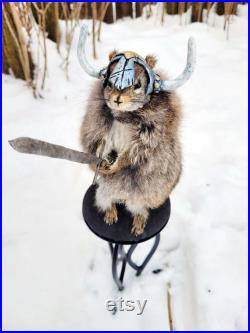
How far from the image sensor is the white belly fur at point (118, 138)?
2.71 ft

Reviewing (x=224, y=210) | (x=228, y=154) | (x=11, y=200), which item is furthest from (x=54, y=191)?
(x=228, y=154)

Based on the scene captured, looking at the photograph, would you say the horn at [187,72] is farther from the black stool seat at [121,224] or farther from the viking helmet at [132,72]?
the black stool seat at [121,224]

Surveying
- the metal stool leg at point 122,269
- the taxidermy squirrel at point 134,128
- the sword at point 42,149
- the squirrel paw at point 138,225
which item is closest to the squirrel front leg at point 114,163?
the taxidermy squirrel at point 134,128

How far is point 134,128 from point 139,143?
0.04 metres

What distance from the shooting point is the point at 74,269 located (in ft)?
4.26

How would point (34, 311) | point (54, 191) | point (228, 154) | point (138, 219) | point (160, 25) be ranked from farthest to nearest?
point (160, 25) < point (228, 154) < point (54, 191) < point (34, 311) < point (138, 219)

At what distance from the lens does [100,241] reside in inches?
55.5

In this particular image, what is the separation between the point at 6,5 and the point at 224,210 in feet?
5.39

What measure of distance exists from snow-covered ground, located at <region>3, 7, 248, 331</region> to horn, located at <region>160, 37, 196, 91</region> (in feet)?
0.65

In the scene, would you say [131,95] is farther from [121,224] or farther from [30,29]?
[30,29]

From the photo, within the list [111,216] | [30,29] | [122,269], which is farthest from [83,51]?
[30,29]

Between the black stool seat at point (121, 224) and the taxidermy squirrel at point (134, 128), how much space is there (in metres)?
0.08

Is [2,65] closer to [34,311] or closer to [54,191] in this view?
[54,191]

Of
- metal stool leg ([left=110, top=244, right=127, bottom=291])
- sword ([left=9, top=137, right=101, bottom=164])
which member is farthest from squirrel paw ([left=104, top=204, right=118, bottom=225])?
sword ([left=9, top=137, right=101, bottom=164])
